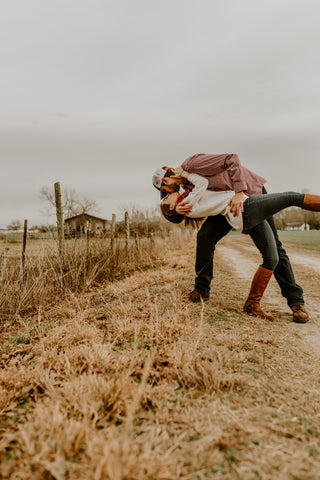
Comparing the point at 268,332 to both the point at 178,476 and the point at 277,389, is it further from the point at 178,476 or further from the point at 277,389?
the point at 178,476

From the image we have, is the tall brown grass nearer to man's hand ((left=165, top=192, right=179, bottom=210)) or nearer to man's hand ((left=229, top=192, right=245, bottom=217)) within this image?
man's hand ((left=165, top=192, right=179, bottom=210))

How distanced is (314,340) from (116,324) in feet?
5.15

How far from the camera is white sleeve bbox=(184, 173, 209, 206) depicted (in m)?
2.74

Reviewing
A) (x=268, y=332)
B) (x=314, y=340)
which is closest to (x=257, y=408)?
(x=268, y=332)

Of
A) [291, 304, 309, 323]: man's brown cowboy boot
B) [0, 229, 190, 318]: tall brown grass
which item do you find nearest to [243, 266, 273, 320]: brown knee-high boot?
[291, 304, 309, 323]: man's brown cowboy boot

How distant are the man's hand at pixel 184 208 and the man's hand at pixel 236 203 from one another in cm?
38

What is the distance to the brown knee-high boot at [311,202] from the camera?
2.56 m

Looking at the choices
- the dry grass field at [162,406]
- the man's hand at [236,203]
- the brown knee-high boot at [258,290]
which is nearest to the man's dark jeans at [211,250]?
the brown knee-high boot at [258,290]

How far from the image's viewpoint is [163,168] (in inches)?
121

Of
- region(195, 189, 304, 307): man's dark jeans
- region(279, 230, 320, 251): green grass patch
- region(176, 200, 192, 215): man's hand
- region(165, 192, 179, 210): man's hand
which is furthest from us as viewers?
region(279, 230, 320, 251): green grass patch

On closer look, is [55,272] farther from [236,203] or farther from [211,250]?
[236,203]

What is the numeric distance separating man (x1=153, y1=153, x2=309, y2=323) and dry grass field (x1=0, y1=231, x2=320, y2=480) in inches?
27.1

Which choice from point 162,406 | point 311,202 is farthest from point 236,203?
point 162,406

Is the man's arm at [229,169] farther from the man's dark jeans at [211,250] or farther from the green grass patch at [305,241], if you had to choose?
the green grass patch at [305,241]
